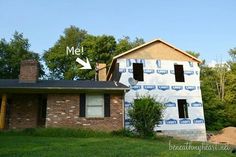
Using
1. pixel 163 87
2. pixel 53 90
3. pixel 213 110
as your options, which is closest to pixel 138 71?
pixel 163 87

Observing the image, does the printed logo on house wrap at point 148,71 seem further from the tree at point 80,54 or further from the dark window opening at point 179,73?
the tree at point 80,54

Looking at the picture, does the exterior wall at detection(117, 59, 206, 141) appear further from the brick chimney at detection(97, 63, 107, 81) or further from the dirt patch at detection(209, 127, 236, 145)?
the brick chimney at detection(97, 63, 107, 81)

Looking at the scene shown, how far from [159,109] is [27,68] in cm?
883

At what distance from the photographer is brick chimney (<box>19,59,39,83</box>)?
59.9 feet

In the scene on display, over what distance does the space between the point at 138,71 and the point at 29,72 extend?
9138 mm


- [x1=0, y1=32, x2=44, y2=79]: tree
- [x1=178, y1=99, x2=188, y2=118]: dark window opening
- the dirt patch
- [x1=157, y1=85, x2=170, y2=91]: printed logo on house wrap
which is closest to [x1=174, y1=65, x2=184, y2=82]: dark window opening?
[x1=157, y1=85, x2=170, y2=91]: printed logo on house wrap

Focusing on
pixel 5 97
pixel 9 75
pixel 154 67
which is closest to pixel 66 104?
pixel 5 97

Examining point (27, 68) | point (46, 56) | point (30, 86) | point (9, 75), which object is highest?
point (46, 56)

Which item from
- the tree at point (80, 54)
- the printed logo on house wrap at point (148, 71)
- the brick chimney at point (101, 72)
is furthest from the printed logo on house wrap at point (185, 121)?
the tree at point (80, 54)

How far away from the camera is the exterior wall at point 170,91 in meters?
22.6

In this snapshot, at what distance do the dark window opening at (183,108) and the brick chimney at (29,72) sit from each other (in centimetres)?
1185

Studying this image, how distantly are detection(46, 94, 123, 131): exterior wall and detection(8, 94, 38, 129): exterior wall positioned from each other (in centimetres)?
133

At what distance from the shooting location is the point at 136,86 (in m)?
23.1

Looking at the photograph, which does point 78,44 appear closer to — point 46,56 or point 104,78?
point 46,56
